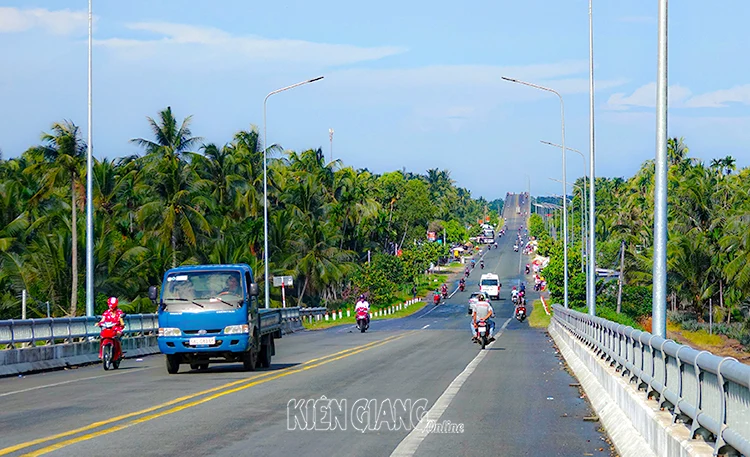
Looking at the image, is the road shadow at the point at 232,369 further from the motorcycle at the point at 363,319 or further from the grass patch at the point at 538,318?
the grass patch at the point at 538,318

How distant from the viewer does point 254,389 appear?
57.7 feet

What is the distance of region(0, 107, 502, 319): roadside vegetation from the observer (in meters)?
47.6

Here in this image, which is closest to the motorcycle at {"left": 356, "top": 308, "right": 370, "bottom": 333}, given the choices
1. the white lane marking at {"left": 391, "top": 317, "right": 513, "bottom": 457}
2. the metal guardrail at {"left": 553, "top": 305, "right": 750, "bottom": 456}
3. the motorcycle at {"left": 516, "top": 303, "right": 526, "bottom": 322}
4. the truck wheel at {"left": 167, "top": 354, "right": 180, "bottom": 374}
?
the motorcycle at {"left": 516, "top": 303, "right": 526, "bottom": 322}

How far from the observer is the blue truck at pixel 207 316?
2136 centimetres

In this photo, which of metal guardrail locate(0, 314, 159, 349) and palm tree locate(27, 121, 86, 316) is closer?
metal guardrail locate(0, 314, 159, 349)

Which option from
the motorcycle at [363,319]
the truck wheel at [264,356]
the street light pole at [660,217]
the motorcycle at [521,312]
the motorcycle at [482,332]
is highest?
the street light pole at [660,217]

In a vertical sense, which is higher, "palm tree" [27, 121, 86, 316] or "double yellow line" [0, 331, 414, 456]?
"palm tree" [27, 121, 86, 316]

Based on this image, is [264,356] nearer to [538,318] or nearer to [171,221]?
[171,221]

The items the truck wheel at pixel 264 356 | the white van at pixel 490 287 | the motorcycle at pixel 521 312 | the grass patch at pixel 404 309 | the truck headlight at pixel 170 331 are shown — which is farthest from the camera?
the white van at pixel 490 287

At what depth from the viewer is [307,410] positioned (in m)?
14.4

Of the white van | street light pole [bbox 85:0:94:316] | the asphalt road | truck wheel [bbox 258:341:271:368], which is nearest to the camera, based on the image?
the asphalt road

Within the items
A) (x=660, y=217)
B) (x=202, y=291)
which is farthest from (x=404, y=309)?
(x=660, y=217)

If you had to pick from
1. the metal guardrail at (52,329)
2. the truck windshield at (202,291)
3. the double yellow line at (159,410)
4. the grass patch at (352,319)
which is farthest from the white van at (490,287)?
the truck windshield at (202,291)

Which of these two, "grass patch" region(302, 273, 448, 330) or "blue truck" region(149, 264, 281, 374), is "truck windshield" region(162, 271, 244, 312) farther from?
"grass patch" region(302, 273, 448, 330)
